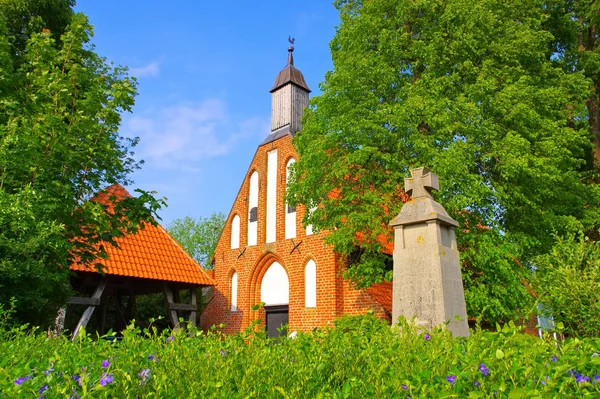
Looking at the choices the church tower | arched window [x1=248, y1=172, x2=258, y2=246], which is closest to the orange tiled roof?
arched window [x1=248, y1=172, x2=258, y2=246]

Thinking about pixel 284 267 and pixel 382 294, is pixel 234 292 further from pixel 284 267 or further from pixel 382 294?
pixel 382 294

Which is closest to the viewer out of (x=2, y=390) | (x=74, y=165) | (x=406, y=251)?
(x=2, y=390)

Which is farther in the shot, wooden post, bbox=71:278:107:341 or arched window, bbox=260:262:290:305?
arched window, bbox=260:262:290:305

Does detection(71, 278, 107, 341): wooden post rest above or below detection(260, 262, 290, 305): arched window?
below

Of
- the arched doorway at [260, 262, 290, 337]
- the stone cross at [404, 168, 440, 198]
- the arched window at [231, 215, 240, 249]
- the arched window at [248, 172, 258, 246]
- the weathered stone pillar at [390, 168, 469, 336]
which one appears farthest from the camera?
the arched window at [231, 215, 240, 249]

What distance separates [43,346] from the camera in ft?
11.7

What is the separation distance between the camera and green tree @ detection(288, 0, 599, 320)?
8.77m

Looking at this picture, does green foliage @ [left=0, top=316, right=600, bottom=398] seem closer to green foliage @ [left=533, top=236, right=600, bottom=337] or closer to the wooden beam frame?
green foliage @ [left=533, top=236, right=600, bottom=337]

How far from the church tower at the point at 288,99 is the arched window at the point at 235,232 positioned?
3.25 m

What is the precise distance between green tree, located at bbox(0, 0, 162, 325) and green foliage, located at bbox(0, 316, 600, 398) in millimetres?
3098

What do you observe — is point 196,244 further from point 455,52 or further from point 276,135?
point 455,52

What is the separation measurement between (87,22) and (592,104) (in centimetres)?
1399

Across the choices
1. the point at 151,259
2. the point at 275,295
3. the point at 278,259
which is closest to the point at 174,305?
the point at 151,259

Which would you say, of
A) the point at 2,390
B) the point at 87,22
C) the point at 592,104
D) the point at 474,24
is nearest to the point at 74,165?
the point at 87,22
